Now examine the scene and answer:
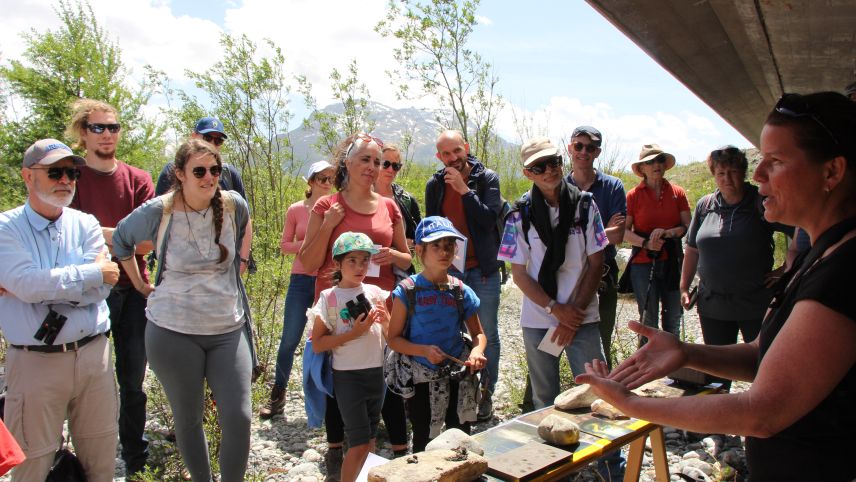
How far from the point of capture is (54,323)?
313 centimetres

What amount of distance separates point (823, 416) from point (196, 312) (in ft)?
9.47

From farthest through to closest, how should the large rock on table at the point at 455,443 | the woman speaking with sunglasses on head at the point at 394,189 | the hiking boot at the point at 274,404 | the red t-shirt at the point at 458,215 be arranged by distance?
1. the hiking boot at the point at 274,404
2. the woman speaking with sunglasses on head at the point at 394,189
3. the red t-shirt at the point at 458,215
4. the large rock on table at the point at 455,443

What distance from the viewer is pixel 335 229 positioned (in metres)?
3.97

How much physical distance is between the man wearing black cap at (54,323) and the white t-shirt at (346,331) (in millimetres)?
1166

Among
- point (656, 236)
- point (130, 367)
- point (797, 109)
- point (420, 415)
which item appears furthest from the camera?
point (656, 236)

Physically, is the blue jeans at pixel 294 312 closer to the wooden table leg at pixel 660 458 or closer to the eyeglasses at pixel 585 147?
the eyeglasses at pixel 585 147

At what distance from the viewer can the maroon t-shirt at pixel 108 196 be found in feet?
13.4

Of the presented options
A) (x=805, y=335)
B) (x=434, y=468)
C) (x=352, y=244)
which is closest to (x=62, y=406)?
(x=352, y=244)

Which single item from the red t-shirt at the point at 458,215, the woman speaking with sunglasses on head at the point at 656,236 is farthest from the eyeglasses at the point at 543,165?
the woman speaking with sunglasses on head at the point at 656,236

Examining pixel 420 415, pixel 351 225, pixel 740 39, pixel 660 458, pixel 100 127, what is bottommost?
pixel 660 458

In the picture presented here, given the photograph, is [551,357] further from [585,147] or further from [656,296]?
[656,296]

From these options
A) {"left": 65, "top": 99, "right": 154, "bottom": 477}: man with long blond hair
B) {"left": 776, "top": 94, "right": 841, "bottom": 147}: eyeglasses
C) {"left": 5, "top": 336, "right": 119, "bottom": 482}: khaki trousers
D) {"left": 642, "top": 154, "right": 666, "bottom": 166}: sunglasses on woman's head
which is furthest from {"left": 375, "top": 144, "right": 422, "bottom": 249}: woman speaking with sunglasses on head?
{"left": 776, "top": 94, "right": 841, "bottom": 147}: eyeglasses

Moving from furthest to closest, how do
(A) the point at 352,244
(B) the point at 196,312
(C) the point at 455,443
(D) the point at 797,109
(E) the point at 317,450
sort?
1. (E) the point at 317,450
2. (A) the point at 352,244
3. (B) the point at 196,312
4. (C) the point at 455,443
5. (D) the point at 797,109

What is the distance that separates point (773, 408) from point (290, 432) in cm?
433
